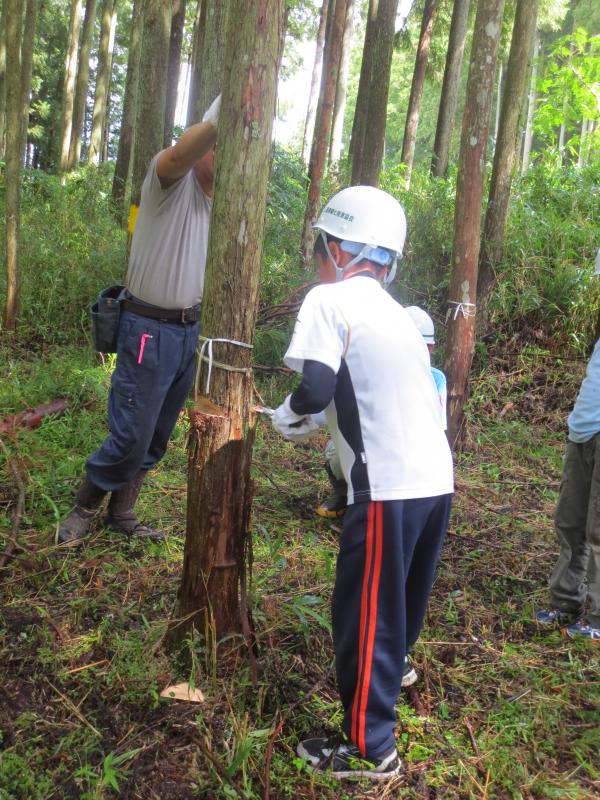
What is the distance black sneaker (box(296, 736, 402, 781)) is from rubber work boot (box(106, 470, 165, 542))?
1627 mm

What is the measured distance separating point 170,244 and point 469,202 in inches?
140

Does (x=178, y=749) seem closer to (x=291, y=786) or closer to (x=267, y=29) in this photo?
(x=291, y=786)

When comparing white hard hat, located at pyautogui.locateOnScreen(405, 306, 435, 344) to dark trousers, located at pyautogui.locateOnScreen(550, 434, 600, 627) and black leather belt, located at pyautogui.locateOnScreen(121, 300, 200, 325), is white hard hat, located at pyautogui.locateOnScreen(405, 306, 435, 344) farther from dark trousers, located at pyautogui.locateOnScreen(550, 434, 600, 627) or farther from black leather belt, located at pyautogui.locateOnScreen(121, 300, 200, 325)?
black leather belt, located at pyautogui.locateOnScreen(121, 300, 200, 325)

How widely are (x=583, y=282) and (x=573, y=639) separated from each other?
16.0 ft

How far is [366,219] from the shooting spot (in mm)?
2248

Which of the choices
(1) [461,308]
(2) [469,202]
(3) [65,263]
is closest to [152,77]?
(3) [65,263]

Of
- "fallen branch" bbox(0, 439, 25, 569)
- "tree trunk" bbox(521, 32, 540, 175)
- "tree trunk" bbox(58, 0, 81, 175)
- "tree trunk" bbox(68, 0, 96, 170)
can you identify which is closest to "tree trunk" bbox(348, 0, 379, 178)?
"tree trunk" bbox(521, 32, 540, 175)

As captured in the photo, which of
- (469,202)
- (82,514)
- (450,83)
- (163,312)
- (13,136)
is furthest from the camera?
(450,83)

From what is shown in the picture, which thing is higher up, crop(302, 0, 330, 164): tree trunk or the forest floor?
crop(302, 0, 330, 164): tree trunk


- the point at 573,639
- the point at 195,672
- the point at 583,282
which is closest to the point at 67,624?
the point at 195,672

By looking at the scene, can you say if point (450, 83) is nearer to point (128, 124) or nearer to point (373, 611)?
point (128, 124)

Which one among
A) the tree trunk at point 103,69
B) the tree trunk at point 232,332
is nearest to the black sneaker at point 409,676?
the tree trunk at point 232,332

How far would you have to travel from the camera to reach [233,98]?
2.20m

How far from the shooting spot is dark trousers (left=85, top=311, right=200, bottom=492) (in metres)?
3.20
